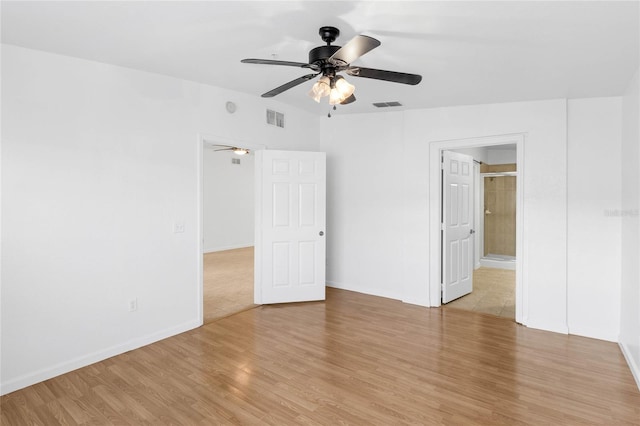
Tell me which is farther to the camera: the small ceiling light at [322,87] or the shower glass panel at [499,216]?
the shower glass panel at [499,216]

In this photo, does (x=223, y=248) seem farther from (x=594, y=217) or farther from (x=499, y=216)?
(x=594, y=217)

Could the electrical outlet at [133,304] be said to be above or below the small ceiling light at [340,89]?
below

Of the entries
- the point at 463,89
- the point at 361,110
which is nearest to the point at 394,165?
the point at 361,110

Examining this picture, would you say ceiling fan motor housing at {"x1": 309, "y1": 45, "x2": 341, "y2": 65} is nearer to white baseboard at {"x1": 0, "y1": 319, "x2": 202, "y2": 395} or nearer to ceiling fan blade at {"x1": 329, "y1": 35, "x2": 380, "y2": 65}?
ceiling fan blade at {"x1": 329, "y1": 35, "x2": 380, "y2": 65}

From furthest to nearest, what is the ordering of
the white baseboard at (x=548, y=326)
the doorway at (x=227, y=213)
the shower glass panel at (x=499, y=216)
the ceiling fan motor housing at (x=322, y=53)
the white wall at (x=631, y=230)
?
the shower glass panel at (x=499, y=216) < the doorway at (x=227, y=213) < the white baseboard at (x=548, y=326) < the white wall at (x=631, y=230) < the ceiling fan motor housing at (x=322, y=53)

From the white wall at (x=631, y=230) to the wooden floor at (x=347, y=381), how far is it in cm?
22

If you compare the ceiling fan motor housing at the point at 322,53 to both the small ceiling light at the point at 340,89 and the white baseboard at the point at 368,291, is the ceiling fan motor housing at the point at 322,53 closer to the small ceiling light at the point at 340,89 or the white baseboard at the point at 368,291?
the small ceiling light at the point at 340,89

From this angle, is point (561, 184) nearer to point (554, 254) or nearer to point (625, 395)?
point (554, 254)

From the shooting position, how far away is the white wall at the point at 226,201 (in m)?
8.82

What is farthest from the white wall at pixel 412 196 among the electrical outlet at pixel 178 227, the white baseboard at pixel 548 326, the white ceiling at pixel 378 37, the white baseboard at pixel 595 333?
the electrical outlet at pixel 178 227

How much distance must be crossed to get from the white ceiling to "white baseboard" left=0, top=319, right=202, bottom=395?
2.49 metres

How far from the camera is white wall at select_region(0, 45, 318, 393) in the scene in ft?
8.61

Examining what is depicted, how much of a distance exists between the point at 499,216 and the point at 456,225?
3.39 metres

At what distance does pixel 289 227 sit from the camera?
4.62m
